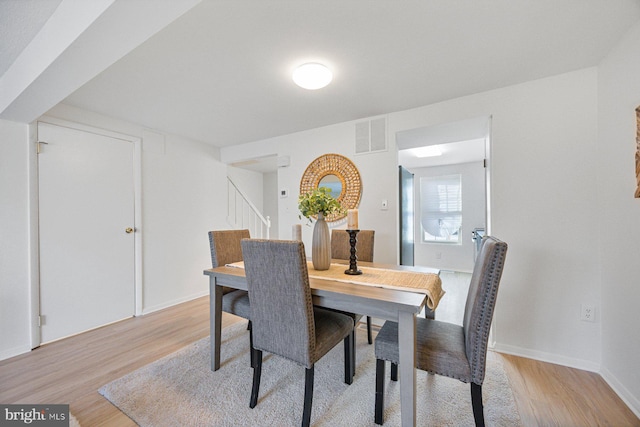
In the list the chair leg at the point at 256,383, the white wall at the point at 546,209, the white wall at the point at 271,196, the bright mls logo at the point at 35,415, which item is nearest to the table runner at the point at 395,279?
the chair leg at the point at 256,383

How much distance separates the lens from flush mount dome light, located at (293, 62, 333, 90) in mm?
1764

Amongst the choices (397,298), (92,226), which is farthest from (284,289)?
(92,226)

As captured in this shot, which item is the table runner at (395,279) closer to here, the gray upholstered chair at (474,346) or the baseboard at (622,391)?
the gray upholstered chair at (474,346)

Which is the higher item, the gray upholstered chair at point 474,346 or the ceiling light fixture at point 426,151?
the ceiling light fixture at point 426,151

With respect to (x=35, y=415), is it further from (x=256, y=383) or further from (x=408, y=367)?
(x=408, y=367)

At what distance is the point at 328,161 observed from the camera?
3.03 meters

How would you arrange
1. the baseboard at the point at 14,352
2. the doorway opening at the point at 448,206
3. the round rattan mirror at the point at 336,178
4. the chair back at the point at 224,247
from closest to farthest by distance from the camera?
the baseboard at the point at 14,352
the chair back at the point at 224,247
the round rattan mirror at the point at 336,178
the doorway opening at the point at 448,206

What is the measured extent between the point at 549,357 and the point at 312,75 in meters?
2.76

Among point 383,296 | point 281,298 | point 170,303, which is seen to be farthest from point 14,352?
point 383,296

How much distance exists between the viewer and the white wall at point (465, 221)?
4.73 metres

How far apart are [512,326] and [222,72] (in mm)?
3031

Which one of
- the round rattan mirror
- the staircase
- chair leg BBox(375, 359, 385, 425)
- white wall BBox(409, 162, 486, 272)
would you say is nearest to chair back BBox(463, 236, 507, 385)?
chair leg BBox(375, 359, 385, 425)

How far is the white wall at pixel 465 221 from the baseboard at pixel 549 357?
9.32ft

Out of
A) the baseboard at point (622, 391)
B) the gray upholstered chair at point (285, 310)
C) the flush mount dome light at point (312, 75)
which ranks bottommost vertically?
the baseboard at point (622, 391)
